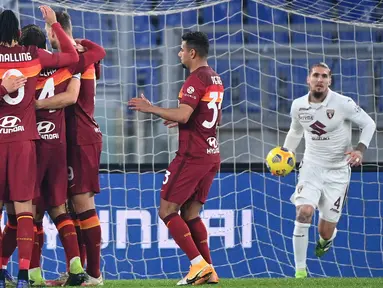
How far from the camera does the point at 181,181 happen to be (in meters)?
7.88

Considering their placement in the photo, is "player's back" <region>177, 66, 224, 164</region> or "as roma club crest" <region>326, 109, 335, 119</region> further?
"as roma club crest" <region>326, 109, 335, 119</region>

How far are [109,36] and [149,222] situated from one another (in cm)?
192

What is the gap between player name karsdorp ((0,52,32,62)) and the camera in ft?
23.1

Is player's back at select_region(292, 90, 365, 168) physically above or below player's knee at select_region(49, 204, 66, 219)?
above

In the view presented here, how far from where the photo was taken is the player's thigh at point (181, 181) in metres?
7.87

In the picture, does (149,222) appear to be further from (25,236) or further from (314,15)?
(25,236)

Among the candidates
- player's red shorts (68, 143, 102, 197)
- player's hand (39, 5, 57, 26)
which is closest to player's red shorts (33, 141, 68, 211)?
player's red shorts (68, 143, 102, 197)

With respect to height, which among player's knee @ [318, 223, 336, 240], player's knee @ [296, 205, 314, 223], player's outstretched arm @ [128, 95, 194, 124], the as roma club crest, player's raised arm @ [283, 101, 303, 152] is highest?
player's outstretched arm @ [128, 95, 194, 124]

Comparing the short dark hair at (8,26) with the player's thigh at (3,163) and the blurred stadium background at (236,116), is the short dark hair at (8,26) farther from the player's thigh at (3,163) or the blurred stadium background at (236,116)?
the blurred stadium background at (236,116)

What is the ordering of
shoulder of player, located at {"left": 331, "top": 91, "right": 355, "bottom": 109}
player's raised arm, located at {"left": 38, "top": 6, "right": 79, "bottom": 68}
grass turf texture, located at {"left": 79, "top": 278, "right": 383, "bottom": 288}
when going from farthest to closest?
shoulder of player, located at {"left": 331, "top": 91, "right": 355, "bottom": 109} → grass turf texture, located at {"left": 79, "top": 278, "right": 383, "bottom": 288} → player's raised arm, located at {"left": 38, "top": 6, "right": 79, "bottom": 68}

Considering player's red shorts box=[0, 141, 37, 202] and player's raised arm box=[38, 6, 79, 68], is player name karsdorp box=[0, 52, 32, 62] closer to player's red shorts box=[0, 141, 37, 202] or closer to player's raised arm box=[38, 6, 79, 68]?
player's raised arm box=[38, 6, 79, 68]

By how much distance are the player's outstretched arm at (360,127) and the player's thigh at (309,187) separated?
356mm

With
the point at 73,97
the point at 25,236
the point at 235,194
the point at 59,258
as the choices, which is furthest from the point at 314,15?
the point at 25,236

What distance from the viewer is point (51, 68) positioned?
24.4 feet
